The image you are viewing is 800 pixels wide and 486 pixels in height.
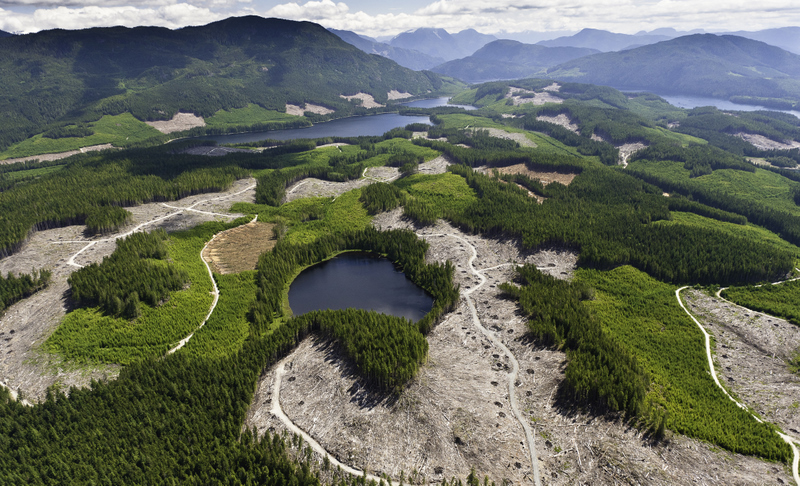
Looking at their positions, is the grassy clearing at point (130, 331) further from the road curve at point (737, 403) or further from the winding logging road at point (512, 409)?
the road curve at point (737, 403)

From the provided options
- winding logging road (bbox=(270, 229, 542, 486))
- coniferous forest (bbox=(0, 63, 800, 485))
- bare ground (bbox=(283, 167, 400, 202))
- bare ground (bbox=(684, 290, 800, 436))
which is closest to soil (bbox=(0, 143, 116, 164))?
coniferous forest (bbox=(0, 63, 800, 485))

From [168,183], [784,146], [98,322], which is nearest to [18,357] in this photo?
[98,322]

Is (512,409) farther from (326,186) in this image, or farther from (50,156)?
(50,156)

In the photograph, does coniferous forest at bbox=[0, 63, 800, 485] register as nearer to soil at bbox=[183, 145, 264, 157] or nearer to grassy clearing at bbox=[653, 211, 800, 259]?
grassy clearing at bbox=[653, 211, 800, 259]

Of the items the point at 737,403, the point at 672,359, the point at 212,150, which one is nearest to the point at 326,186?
the point at 212,150

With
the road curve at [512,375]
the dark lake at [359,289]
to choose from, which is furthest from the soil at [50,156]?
the road curve at [512,375]
